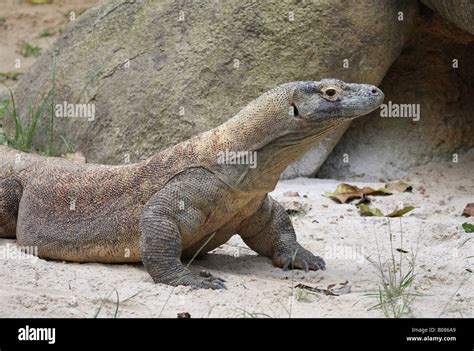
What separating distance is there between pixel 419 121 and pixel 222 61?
2329 millimetres

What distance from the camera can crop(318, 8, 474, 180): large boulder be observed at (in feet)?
32.2

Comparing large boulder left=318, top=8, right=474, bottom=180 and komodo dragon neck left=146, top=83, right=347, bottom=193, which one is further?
large boulder left=318, top=8, right=474, bottom=180

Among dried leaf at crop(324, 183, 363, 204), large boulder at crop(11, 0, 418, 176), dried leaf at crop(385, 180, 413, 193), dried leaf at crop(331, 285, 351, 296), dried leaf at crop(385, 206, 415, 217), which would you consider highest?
large boulder at crop(11, 0, 418, 176)

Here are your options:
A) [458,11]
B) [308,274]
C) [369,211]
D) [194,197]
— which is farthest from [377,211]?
[194,197]

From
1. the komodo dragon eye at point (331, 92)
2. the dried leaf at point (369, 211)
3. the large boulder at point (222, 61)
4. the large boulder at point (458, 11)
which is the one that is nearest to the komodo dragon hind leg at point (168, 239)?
the komodo dragon eye at point (331, 92)

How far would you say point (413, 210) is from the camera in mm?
8203

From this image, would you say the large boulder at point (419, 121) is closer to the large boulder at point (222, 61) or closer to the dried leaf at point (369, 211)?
the large boulder at point (222, 61)

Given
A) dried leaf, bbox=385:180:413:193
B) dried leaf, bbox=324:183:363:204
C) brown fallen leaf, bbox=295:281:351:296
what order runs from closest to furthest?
Answer: brown fallen leaf, bbox=295:281:351:296 → dried leaf, bbox=324:183:363:204 → dried leaf, bbox=385:180:413:193

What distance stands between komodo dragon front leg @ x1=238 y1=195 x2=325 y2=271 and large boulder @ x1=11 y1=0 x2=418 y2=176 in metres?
2.37

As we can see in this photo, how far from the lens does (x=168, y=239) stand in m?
6.13

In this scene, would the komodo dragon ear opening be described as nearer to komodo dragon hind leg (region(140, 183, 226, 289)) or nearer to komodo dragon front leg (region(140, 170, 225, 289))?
komodo dragon front leg (region(140, 170, 225, 289))

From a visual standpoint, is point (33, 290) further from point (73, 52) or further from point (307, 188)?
point (73, 52)

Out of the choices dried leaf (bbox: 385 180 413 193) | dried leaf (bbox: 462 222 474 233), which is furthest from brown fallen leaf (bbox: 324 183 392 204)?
dried leaf (bbox: 462 222 474 233)

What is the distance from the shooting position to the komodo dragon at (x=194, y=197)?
6.10 m
